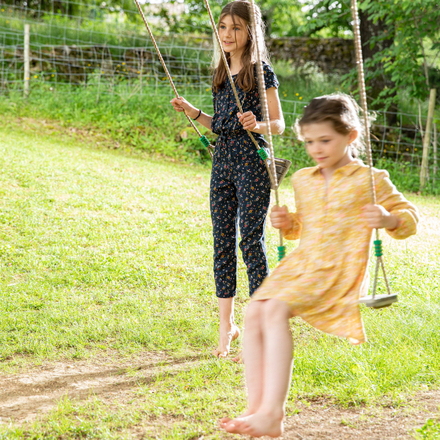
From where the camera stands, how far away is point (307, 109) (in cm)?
203

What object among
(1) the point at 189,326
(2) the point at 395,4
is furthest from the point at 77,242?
(2) the point at 395,4

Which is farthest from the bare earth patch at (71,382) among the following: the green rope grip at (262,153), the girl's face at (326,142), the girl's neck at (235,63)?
the girl's neck at (235,63)

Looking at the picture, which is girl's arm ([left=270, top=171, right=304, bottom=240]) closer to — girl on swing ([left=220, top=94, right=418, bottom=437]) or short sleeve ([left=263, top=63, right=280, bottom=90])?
girl on swing ([left=220, top=94, right=418, bottom=437])

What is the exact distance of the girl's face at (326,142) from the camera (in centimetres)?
198

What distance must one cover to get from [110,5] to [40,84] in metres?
6.55

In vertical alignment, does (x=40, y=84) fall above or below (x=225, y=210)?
above

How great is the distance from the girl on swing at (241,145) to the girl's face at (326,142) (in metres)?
0.59

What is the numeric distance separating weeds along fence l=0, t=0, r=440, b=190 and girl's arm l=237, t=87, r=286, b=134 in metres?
5.94

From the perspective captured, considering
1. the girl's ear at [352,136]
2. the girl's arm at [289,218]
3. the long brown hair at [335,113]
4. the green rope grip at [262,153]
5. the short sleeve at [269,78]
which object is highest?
the short sleeve at [269,78]

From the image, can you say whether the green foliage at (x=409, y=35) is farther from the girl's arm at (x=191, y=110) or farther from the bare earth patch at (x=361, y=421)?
the bare earth patch at (x=361, y=421)

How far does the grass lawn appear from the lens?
251cm

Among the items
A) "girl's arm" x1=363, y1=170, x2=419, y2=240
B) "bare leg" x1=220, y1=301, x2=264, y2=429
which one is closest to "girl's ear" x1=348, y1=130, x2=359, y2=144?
"girl's arm" x1=363, y1=170, x2=419, y2=240

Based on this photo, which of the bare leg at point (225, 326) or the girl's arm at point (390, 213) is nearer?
the girl's arm at point (390, 213)

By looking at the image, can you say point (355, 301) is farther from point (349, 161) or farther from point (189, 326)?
point (189, 326)
